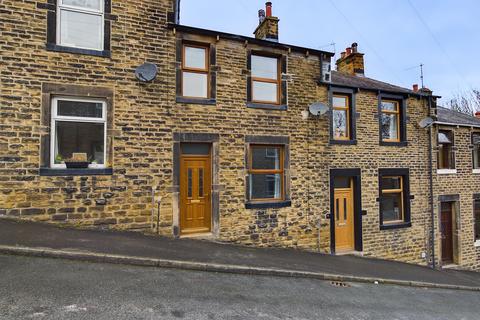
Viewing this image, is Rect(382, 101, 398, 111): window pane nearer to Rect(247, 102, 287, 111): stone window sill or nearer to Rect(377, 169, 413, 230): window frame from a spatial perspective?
Rect(377, 169, 413, 230): window frame

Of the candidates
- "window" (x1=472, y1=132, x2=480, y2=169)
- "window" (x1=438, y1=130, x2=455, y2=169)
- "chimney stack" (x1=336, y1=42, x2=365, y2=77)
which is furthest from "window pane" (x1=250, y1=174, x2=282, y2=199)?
"window" (x1=472, y1=132, x2=480, y2=169)

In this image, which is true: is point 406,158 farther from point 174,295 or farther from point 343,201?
point 174,295

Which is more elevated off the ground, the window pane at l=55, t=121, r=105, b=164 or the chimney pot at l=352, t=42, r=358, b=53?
the chimney pot at l=352, t=42, r=358, b=53

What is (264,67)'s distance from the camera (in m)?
9.46

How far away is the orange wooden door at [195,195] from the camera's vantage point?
332 inches

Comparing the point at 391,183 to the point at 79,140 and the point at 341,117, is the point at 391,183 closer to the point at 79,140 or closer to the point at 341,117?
the point at 341,117

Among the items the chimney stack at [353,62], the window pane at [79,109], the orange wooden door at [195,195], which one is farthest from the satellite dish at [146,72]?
the chimney stack at [353,62]

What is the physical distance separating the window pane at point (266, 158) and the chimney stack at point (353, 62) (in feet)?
24.4

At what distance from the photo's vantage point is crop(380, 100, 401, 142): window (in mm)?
11492

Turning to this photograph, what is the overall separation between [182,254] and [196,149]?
3.09 metres

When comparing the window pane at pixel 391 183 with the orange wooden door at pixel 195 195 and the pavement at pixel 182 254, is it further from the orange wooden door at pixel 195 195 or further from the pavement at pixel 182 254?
the orange wooden door at pixel 195 195

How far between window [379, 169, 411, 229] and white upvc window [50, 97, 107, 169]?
362 inches

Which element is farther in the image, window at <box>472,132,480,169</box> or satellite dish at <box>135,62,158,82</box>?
window at <box>472,132,480,169</box>

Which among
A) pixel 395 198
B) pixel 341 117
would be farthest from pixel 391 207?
pixel 341 117
